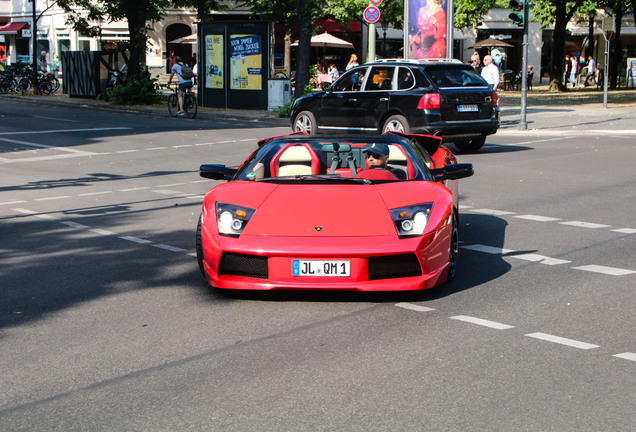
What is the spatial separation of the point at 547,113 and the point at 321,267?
23147 mm

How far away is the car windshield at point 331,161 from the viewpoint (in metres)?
7.26

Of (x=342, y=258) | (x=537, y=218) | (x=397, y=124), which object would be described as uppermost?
(x=397, y=124)

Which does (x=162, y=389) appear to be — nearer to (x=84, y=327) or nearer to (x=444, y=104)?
(x=84, y=327)

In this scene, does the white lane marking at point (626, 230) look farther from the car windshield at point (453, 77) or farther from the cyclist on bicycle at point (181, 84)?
the cyclist on bicycle at point (181, 84)

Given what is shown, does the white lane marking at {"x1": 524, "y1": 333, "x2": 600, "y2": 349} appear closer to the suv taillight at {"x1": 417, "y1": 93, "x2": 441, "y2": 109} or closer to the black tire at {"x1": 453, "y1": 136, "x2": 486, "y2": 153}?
the suv taillight at {"x1": 417, "y1": 93, "x2": 441, "y2": 109}

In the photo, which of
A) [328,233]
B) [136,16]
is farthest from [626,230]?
[136,16]

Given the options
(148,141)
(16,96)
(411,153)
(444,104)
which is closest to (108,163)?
(148,141)

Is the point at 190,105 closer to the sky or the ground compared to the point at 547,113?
closer to the sky

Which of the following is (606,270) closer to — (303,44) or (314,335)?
(314,335)

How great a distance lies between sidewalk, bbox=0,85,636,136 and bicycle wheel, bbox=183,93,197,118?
0.45 metres

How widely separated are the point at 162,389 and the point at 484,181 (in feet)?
31.8

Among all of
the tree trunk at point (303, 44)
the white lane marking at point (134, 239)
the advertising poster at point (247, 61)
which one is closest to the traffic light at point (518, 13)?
the tree trunk at point (303, 44)

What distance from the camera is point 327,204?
6500 millimetres

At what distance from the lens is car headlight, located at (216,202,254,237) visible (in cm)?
640
